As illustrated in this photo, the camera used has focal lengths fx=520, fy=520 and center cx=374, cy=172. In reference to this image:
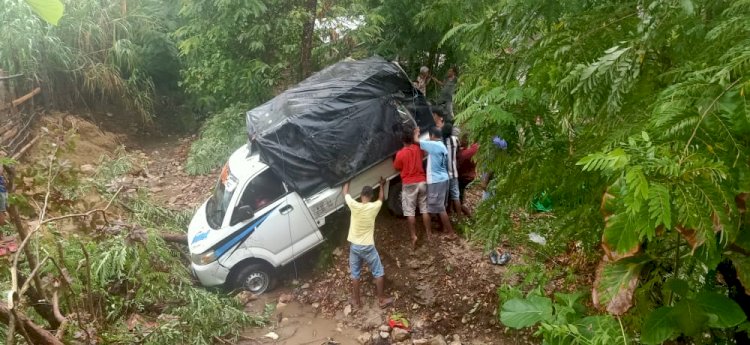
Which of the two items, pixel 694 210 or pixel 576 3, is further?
pixel 576 3

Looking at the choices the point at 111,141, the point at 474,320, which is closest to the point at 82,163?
the point at 111,141

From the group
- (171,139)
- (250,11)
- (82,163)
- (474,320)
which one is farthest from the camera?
(171,139)

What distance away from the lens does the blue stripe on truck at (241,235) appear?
6.16 m

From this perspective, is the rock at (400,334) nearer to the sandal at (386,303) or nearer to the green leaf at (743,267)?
the sandal at (386,303)

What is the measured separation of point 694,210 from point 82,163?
10.5m

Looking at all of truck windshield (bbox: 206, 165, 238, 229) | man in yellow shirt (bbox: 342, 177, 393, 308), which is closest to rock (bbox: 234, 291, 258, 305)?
truck windshield (bbox: 206, 165, 238, 229)

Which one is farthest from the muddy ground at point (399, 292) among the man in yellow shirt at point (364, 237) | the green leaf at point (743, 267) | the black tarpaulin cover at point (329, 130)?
the green leaf at point (743, 267)

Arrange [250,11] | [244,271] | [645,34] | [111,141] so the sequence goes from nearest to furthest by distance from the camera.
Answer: [645,34], [244,271], [250,11], [111,141]

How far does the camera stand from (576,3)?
7.89 feet

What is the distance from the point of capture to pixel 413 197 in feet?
20.6

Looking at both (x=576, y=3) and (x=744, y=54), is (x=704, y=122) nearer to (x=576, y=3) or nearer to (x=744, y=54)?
(x=744, y=54)

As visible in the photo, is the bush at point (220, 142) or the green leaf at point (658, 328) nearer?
the green leaf at point (658, 328)

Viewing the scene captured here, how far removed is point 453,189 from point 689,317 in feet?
15.2

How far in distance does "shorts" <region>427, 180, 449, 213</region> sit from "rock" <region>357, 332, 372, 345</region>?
1.66 m
